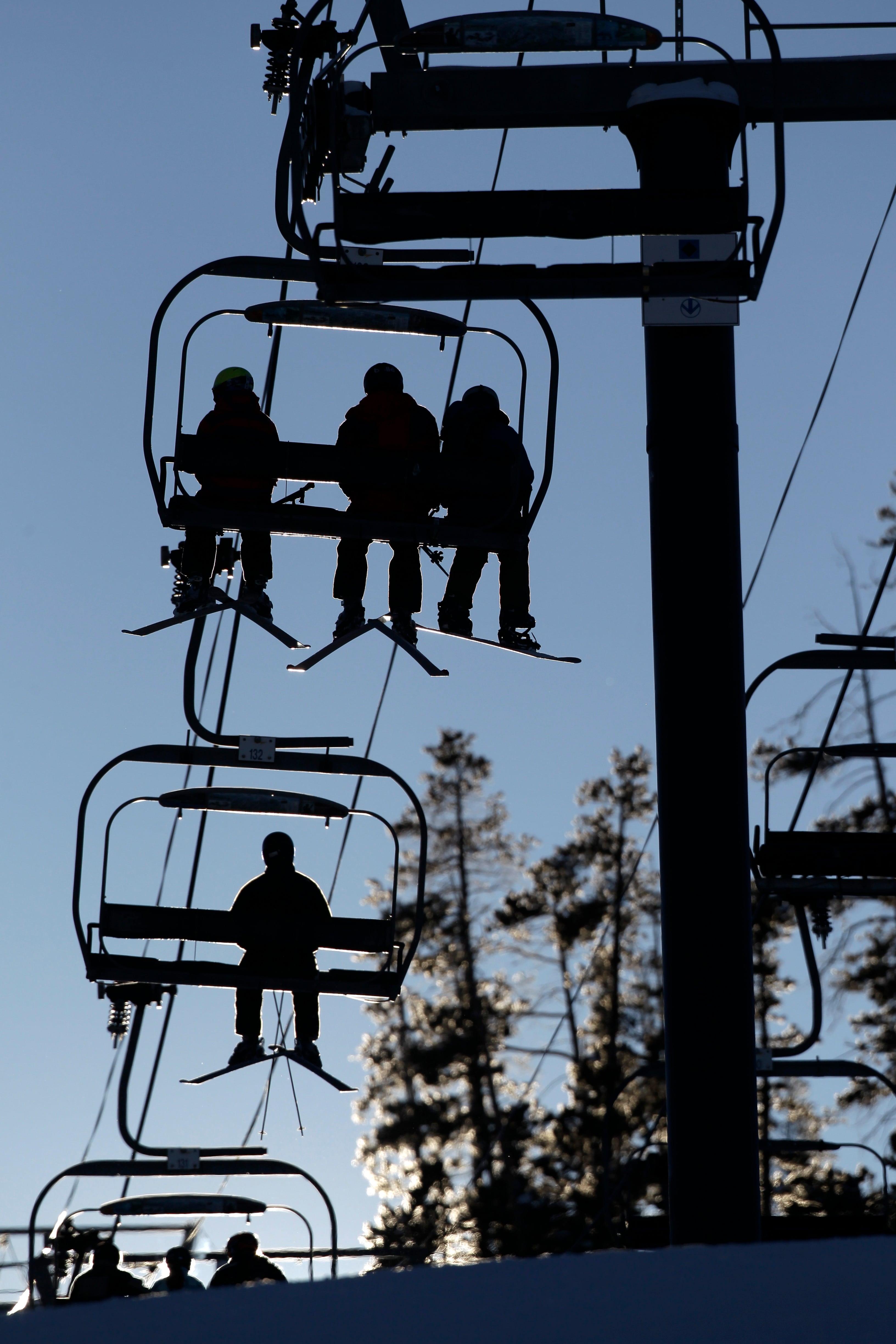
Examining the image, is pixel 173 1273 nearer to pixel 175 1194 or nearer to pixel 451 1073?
pixel 175 1194

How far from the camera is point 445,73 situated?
776 centimetres

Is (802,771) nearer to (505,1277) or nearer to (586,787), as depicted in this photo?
(586,787)

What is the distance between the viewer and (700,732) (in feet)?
23.0

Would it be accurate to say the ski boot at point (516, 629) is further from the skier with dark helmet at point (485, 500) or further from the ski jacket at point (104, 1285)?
the ski jacket at point (104, 1285)

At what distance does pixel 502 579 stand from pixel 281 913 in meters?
2.02

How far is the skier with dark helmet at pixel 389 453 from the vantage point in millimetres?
7453

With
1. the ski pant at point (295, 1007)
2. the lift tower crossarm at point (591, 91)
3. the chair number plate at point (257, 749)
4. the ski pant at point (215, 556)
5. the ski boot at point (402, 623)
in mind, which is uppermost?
the lift tower crossarm at point (591, 91)

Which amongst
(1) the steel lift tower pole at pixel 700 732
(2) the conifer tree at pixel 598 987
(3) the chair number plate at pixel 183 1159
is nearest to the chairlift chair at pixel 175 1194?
(3) the chair number plate at pixel 183 1159

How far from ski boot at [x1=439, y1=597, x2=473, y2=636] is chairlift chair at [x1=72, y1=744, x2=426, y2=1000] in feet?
2.47

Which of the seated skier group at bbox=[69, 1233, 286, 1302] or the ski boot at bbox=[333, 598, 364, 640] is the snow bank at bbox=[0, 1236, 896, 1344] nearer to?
the ski boot at bbox=[333, 598, 364, 640]

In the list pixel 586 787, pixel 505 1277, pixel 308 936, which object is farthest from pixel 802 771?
pixel 505 1277

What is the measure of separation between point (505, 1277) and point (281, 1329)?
502mm

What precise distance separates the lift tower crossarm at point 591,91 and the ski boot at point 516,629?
1.95 meters

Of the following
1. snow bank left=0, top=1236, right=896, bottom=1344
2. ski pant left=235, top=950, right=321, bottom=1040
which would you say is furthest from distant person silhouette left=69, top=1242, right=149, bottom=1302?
snow bank left=0, top=1236, right=896, bottom=1344
